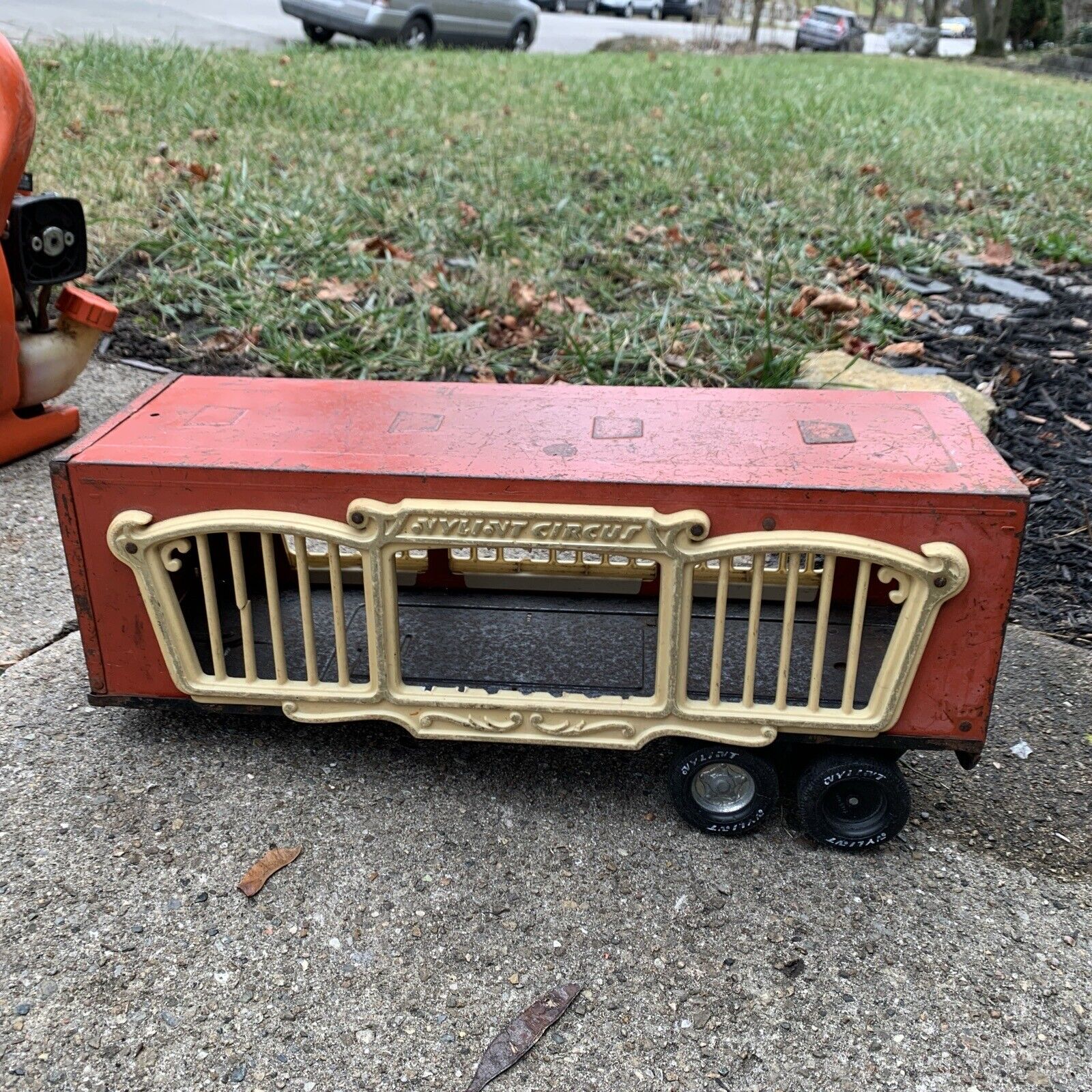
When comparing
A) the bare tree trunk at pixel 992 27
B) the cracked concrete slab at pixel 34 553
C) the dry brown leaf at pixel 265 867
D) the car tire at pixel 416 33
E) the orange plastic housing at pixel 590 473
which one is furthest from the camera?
the bare tree trunk at pixel 992 27

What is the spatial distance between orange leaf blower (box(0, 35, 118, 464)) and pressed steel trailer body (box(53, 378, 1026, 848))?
115 centimetres

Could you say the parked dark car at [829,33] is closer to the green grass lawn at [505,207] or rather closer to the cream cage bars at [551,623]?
the green grass lawn at [505,207]

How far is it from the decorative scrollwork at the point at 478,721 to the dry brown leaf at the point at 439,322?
2768mm

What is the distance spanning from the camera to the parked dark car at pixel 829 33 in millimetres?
24688

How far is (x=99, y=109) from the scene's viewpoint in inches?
264

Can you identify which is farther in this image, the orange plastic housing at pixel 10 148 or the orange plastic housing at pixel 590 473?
the orange plastic housing at pixel 10 148

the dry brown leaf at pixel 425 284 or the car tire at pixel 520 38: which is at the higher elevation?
the car tire at pixel 520 38

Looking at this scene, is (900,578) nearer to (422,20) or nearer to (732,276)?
(732,276)

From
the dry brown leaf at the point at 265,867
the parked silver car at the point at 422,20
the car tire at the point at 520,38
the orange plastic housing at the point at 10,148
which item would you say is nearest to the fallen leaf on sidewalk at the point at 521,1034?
the dry brown leaf at the point at 265,867

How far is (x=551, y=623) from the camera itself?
263cm

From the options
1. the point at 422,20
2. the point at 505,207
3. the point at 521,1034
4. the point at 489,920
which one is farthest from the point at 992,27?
the point at 521,1034

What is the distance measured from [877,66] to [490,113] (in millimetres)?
9088

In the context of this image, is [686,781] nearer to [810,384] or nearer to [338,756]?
[338,756]

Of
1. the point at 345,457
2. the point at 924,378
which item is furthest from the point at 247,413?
the point at 924,378
